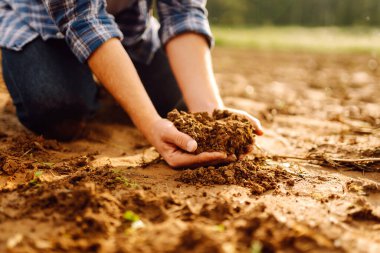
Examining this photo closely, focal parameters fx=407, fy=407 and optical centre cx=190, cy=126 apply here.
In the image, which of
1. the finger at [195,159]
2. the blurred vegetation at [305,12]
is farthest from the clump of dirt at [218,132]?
the blurred vegetation at [305,12]

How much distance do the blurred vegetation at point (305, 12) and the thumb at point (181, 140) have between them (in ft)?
58.3

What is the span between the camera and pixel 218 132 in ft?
6.40

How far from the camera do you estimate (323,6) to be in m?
19.8

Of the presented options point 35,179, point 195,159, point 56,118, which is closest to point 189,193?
point 195,159

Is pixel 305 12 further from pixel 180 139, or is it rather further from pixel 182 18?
pixel 180 139

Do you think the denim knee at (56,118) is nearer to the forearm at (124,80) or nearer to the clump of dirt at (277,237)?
the forearm at (124,80)

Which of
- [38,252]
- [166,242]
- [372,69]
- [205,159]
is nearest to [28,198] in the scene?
[38,252]

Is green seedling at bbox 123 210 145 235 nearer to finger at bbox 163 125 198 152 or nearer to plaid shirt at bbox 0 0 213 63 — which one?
finger at bbox 163 125 198 152

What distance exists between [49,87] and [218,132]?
3.59 feet

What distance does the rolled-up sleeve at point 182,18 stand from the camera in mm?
2549

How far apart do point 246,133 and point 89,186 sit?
2.73 ft

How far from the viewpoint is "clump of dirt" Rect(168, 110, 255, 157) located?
1.94 metres

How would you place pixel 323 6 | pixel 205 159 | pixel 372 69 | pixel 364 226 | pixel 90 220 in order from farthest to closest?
1. pixel 323 6
2. pixel 372 69
3. pixel 205 159
4. pixel 364 226
5. pixel 90 220

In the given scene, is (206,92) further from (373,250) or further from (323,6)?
(323,6)
